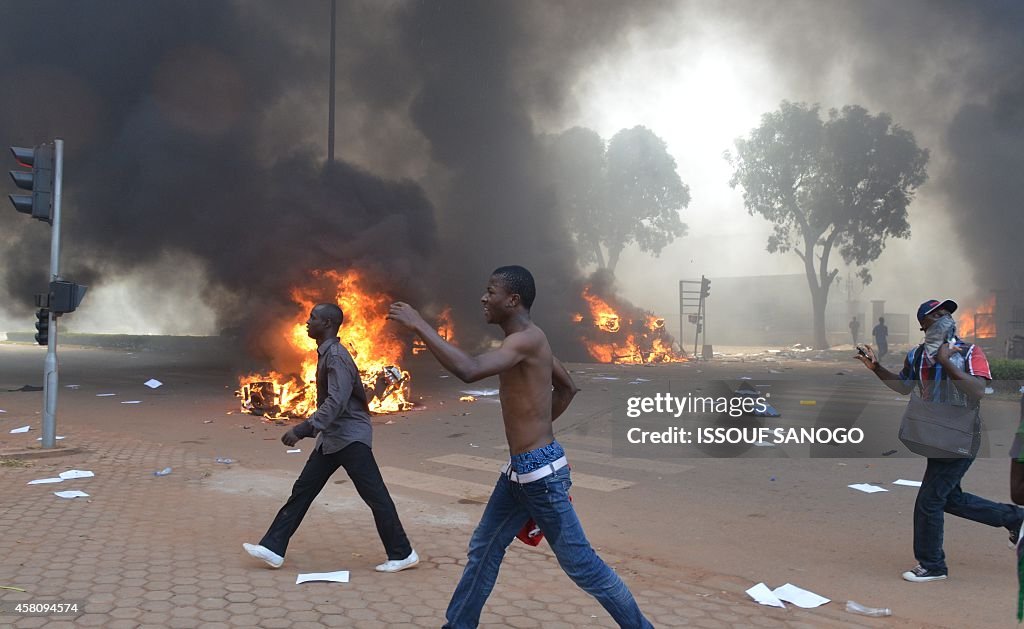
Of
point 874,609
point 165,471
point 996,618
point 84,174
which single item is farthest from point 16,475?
point 84,174

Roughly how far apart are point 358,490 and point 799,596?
98.2 inches

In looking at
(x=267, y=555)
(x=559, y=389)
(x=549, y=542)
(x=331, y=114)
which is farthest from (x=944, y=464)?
(x=331, y=114)

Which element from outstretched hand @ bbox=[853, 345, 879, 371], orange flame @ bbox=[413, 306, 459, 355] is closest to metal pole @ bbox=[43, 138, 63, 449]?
outstretched hand @ bbox=[853, 345, 879, 371]

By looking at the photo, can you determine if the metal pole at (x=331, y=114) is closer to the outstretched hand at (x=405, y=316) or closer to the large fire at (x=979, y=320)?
the outstretched hand at (x=405, y=316)

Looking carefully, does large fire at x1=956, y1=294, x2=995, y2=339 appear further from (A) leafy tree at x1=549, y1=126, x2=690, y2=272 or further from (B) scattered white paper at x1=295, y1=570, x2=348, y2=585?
(B) scattered white paper at x1=295, y1=570, x2=348, y2=585

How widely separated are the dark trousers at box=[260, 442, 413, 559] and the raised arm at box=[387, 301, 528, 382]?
5.42ft

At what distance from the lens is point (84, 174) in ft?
59.5

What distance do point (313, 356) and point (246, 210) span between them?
213 inches

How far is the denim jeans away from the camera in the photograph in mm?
2816

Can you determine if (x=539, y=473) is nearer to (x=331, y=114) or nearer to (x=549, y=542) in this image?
(x=549, y=542)

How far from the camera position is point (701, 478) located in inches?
282

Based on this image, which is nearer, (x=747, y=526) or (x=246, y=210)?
(x=747, y=526)

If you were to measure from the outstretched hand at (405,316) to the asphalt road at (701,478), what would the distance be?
2.59m

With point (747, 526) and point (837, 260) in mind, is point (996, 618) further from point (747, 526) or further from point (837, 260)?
point (837, 260)
